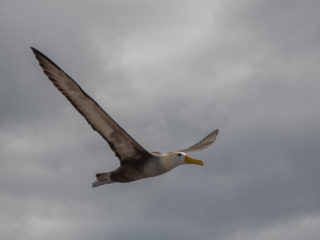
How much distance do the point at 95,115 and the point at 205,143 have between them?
852 centimetres

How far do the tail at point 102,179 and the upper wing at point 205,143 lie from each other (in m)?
5.31

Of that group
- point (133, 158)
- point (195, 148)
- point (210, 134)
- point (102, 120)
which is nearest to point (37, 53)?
point (102, 120)

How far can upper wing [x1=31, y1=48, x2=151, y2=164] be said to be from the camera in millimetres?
19781

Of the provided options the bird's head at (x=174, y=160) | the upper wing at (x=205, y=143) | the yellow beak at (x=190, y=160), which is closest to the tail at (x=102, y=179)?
the bird's head at (x=174, y=160)

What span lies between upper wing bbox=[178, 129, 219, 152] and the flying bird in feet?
13.9

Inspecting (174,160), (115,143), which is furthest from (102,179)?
(174,160)

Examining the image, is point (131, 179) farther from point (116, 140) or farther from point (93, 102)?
point (93, 102)

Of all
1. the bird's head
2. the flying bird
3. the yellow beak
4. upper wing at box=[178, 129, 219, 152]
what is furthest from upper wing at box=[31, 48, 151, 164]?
upper wing at box=[178, 129, 219, 152]

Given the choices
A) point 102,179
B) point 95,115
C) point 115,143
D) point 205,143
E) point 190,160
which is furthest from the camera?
point 205,143

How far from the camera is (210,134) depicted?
29391 millimetres

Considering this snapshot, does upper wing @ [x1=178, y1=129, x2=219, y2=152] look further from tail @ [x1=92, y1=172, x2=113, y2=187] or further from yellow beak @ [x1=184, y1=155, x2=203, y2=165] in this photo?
tail @ [x1=92, y1=172, x2=113, y2=187]

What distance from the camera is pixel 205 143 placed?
93.2ft

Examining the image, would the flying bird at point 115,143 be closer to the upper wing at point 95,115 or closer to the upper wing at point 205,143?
the upper wing at point 95,115

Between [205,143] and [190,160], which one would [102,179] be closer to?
[190,160]
